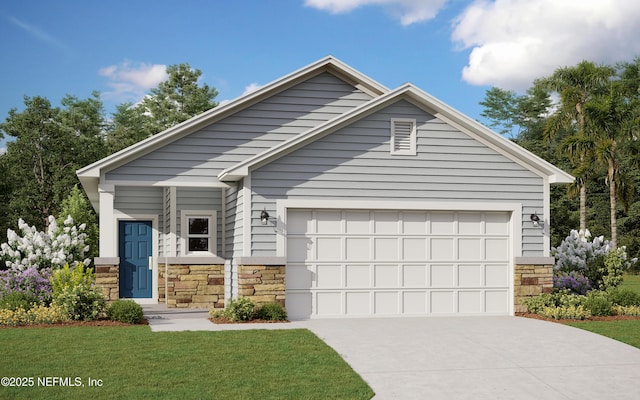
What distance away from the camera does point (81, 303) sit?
15.2m

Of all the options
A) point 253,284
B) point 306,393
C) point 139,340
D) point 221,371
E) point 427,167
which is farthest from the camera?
point 427,167

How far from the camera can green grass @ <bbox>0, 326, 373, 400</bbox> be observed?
9.38 meters

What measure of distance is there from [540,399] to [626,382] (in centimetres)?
171

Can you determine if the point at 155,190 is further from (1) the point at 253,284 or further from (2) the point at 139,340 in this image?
(2) the point at 139,340

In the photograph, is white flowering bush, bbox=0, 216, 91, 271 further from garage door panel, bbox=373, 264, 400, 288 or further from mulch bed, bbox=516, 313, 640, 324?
mulch bed, bbox=516, 313, 640, 324

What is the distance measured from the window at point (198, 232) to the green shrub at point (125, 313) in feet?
13.8

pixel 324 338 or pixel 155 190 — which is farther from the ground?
pixel 155 190

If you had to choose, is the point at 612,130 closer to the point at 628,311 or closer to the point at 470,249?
the point at 628,311

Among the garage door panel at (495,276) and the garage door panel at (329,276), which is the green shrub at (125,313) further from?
the garage door panel at (495,276)

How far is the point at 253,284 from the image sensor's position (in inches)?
619

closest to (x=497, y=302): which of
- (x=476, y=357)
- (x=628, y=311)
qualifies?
(x=628, y=311)

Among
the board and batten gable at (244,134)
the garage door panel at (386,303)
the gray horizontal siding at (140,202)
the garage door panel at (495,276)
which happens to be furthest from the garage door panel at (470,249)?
the gray horizontal siding at (140,202)

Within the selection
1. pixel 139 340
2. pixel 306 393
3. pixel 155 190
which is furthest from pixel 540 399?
pixel 155 190

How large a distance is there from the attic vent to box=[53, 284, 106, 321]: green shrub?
7.03 meters
